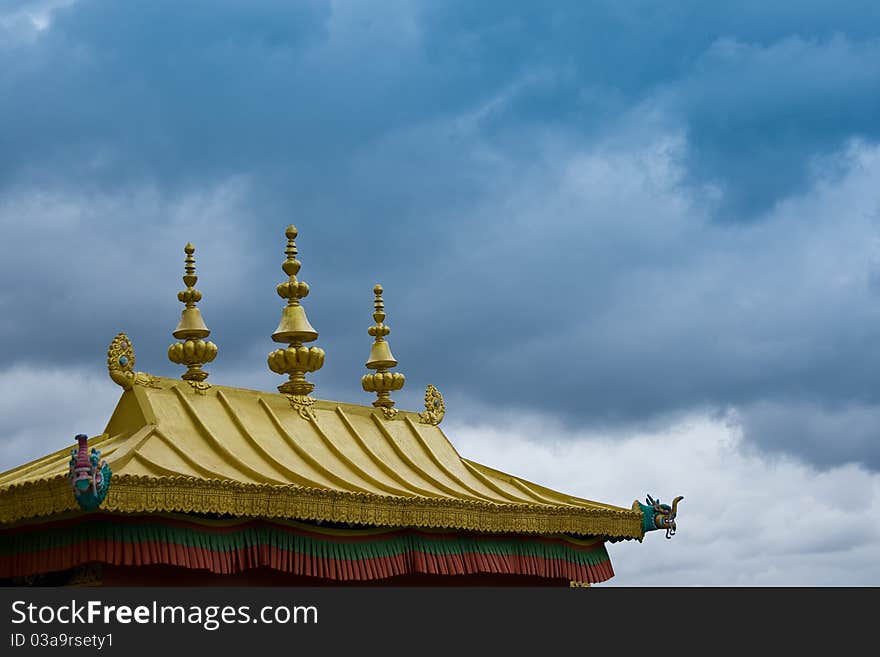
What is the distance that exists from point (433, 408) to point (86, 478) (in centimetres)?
628

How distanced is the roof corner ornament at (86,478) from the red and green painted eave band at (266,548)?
651 millimetres

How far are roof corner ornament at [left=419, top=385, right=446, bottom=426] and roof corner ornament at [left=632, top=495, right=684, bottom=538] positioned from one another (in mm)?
2462

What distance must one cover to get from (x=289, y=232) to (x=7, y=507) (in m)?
5.13

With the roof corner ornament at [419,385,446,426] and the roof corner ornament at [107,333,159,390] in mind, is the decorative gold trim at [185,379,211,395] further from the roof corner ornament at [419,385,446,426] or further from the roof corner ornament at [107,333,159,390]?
the roof corner ornament at [419,385,446,426]

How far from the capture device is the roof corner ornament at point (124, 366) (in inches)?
520

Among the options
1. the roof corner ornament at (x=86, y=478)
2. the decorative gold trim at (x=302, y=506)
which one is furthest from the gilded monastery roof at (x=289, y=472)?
the roof corner ornament at (x=86, y=478)

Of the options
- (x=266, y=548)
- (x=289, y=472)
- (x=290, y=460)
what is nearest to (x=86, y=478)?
(x=266, y=548)

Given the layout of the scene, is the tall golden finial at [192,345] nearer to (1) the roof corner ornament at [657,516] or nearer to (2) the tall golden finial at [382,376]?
(2) the tall golden finial at [382,376]

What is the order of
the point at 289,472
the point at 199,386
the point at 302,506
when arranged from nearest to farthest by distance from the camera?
the point at 302,506
the point at 289,472
the point at 199,386

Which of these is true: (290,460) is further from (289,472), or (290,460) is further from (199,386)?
(199,386)

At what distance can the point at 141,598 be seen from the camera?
1060 centimetres

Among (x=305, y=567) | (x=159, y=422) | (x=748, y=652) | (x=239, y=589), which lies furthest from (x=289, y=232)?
(x=748, y=652)

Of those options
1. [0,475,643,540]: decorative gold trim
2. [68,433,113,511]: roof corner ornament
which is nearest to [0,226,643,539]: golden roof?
[0,475,643,540]: decorative gold trim

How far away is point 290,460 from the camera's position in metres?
13.5
